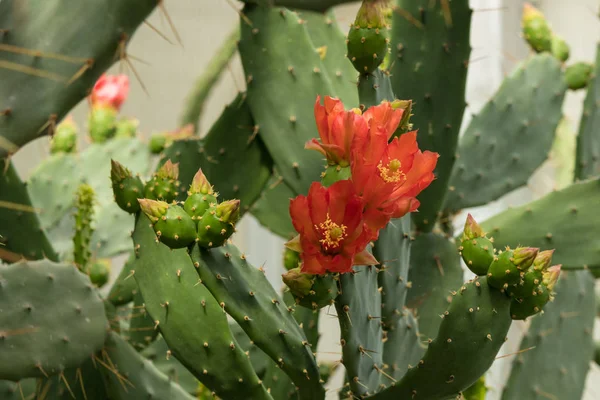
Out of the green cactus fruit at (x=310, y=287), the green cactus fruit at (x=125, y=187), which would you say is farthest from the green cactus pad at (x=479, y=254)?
the green cactus fruit at (x=125, y=187)

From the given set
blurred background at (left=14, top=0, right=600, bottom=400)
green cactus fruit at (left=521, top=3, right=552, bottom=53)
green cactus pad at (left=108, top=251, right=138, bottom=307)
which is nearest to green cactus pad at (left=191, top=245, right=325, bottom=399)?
green cactus pad at (left=108, top=251, right=138, bottom=307)

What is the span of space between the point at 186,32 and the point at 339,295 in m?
2.09

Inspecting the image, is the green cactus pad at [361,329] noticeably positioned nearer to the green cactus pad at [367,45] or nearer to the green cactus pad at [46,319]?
the green cactus pad at [367,45]

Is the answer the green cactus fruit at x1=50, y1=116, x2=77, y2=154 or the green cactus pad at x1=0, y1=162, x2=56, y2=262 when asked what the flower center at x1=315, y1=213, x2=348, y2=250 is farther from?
the green cactus fruit at x1=50, y1=116, x2=77, y2=154

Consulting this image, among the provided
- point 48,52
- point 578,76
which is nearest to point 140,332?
point 48,52

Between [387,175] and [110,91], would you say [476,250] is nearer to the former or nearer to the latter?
[387,175]

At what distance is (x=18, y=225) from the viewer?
96 cm

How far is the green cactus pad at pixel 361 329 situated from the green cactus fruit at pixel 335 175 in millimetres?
89

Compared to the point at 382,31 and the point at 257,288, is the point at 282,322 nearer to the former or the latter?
the point at 257,288

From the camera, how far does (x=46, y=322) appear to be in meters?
0.84

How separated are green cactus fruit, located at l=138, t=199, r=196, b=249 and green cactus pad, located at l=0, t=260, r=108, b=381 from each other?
0.26 meters

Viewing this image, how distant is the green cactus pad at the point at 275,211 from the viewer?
1194 millimetres

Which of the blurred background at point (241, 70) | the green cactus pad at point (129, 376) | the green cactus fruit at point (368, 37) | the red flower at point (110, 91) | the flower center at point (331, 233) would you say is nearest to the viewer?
the flower center at point (331, 233)

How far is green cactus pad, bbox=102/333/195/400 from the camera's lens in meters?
0.89
